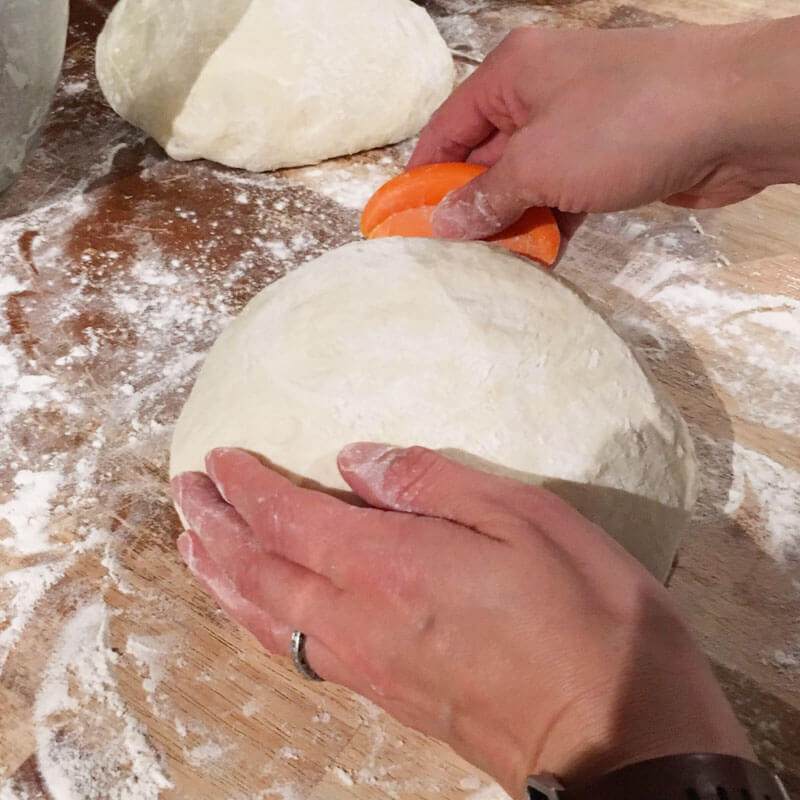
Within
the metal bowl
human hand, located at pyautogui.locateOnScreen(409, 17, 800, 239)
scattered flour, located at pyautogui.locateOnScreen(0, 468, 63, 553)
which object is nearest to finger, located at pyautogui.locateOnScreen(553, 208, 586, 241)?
human hand, located at pyautogui.locateOnScreen(409, 17, 800, 239)

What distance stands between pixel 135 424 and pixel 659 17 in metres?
1.77

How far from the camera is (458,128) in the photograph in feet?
4.38

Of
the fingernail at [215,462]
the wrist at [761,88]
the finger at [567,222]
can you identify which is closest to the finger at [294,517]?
the fingernail at [215,462]

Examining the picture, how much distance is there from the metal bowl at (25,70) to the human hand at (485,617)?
106cm

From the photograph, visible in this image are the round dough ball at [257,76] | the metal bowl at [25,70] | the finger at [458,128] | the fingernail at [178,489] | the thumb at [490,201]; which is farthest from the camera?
the round dough ball at [257,76]

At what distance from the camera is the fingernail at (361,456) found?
36.2 inches

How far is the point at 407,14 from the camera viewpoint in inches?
73.0

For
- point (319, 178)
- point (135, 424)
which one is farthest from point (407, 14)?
point (135, 424)

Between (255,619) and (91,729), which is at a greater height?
(255,619)

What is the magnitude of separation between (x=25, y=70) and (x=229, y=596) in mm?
1123

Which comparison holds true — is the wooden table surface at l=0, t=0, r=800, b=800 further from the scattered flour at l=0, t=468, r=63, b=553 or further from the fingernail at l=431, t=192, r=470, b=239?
the fingernail at l=431, t=192, r=470, b=239

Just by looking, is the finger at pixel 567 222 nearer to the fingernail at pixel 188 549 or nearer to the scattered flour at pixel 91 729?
the fingernail at pixel 188 549

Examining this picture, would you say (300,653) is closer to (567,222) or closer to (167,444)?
(167,444)

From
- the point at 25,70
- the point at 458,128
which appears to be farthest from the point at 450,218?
the point at 25,70
